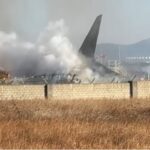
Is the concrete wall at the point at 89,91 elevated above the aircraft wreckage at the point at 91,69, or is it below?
below

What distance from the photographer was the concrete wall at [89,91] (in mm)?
62938

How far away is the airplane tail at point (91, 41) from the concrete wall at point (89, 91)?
154 ft

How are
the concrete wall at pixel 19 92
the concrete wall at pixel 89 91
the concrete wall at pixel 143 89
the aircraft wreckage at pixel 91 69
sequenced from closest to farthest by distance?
the concrete wall at pixel 19 92
the concrete wall at pixel 89 91
the concrete wall at pixel 143 89
the aircraft wreckage at pixel 91 69

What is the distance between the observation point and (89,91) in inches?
2539

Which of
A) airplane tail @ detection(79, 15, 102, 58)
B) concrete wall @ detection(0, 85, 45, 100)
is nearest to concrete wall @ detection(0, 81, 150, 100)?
concrete wall @ detection(0, 85, 45, 100)

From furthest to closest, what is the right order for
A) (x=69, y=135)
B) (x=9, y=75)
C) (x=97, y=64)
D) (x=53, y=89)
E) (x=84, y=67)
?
(x=97, y=64), (x=84, y=67), (x=9, y=75), (x=53, y=89), (x=69, y=135)

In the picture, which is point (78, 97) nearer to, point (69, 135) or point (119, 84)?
point (119, 84)

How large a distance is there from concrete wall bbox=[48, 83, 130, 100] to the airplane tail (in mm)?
46819

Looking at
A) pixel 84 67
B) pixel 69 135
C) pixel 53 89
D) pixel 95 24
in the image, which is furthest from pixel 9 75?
pixel 69 135

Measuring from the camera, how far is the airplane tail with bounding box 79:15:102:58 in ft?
374

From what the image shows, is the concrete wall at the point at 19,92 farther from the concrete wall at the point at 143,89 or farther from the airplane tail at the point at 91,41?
the airplane tail at the point at 91,41

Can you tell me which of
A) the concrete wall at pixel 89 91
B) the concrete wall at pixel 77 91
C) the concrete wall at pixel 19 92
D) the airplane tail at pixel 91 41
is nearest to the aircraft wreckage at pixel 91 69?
the airplane tail at pixel 91 41

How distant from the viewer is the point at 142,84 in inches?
2714

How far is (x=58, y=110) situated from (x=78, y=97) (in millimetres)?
18729
